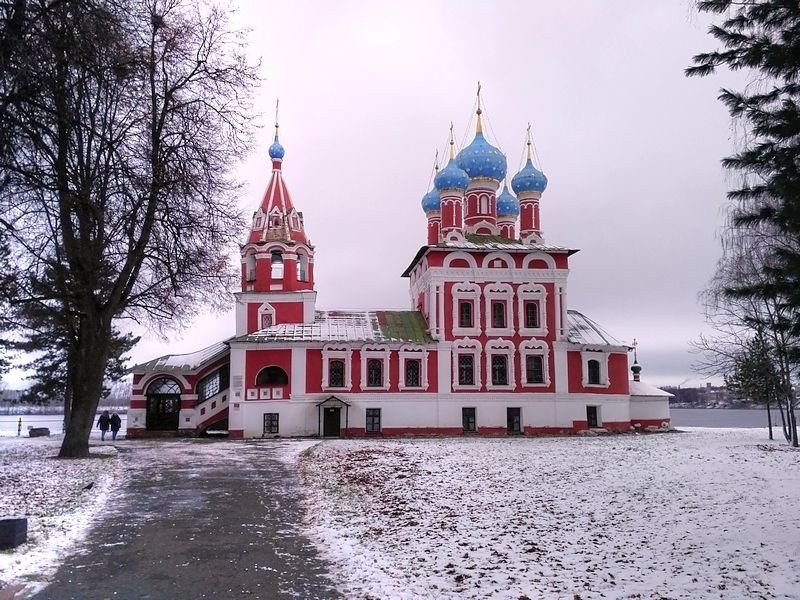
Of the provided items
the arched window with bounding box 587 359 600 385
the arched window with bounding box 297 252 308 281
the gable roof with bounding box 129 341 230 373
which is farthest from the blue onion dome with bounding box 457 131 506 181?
the gable roof with bounding box 129 341 230 373

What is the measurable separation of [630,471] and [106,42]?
1349 centimetres

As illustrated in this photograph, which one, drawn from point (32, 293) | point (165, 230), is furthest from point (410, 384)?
point (32, 293)

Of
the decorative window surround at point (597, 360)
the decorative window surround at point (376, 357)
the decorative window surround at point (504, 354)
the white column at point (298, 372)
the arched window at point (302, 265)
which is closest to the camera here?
the white column at point (298, 372)

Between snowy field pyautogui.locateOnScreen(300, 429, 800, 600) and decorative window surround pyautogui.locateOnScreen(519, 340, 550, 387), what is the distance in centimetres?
1684

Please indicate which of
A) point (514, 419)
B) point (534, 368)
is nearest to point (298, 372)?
point (514, 419)

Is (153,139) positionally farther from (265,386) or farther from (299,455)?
(265,386)

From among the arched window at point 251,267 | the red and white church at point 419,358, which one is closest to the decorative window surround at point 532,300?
the red and white church at point 419,358

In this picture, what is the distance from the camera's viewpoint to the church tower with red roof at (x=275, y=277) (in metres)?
35.4

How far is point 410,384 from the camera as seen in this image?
33.8 m

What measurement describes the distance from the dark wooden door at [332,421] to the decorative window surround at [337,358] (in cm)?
102

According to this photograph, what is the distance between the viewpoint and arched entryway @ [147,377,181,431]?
3319cm

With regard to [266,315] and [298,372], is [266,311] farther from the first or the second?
[298,372]

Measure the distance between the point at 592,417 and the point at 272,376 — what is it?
16.4 m

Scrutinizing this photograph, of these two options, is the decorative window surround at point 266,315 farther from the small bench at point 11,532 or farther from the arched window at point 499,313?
the small bench at point 11,532
